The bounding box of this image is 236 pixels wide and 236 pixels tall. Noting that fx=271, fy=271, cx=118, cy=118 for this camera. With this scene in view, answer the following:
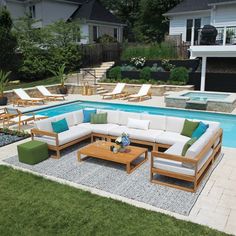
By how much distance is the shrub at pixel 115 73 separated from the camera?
21375mm

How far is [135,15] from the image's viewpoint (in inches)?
1655

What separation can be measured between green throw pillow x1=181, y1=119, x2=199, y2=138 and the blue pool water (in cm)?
210

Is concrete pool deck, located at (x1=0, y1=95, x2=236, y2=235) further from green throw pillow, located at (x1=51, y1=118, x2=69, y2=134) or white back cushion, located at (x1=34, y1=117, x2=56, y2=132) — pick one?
green throw pillow, located at (x1=51, y1=118, x2=69, y2=134)

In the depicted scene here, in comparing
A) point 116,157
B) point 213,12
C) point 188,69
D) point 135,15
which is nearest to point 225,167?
point 116,157

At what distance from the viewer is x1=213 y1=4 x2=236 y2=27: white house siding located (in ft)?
66.3

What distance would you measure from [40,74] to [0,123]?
1021 centimetres

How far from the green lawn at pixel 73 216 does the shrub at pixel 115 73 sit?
16.4m

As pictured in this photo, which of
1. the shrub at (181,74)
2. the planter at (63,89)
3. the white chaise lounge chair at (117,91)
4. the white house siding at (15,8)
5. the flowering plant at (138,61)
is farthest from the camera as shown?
the white house siding at (15,8)

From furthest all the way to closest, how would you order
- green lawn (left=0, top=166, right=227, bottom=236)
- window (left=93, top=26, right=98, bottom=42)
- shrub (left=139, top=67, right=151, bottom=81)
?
1. window (left=93, top=26, right=98, bottom=42)
2. shrub (left=139, top=67, right=151, bottom=81)
3. green lawn (left=0, top=166, right=227, bottom=236)

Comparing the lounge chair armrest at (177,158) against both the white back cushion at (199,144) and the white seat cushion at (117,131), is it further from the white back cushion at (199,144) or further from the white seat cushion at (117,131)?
the white seat cushion at (117,131)

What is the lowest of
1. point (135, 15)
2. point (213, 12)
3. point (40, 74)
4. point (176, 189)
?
point (176, 189)

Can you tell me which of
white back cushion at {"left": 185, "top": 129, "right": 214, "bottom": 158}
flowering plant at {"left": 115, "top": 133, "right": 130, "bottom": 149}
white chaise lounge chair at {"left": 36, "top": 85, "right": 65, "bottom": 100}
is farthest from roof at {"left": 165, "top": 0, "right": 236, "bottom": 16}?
flowering plant at {"left": 115, "top": 133, "right": 130, "bottom": 149}

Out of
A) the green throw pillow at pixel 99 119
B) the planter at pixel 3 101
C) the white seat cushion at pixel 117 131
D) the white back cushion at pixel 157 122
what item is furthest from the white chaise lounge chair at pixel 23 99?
the white back cushion at pixel 157 122

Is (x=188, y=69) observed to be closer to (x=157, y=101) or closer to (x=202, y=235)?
(x=157, y=101)
